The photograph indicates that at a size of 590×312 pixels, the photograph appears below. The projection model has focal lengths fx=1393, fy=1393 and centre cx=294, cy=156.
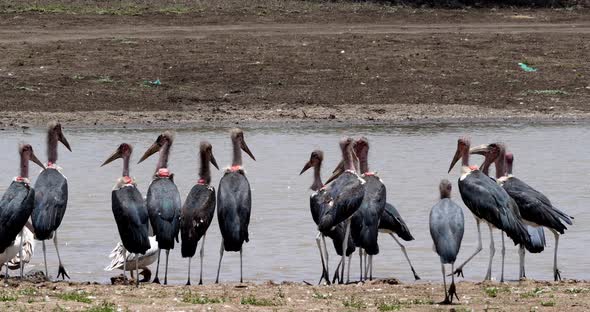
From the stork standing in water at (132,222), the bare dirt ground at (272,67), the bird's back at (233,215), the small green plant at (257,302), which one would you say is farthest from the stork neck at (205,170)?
the bare dirt ground at (272,67)

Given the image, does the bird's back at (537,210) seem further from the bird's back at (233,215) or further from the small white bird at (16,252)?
the small white bird at (16,252)

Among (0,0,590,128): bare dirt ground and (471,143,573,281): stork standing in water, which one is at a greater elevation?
(0,0,590,128): bare dirt ground

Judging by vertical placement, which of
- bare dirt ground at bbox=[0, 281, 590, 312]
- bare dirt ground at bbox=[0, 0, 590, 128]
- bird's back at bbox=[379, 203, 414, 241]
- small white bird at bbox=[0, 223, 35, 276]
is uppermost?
bare dirt ground at bbox=[0, 0, 590, 128]

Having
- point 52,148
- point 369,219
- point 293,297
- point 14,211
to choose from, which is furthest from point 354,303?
point 52,148

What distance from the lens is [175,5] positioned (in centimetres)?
2948

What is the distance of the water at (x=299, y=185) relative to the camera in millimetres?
12174

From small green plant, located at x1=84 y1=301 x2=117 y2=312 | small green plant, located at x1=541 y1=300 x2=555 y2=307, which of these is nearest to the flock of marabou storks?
small green plant, located at x1=541 y1=300 x2=555 y2=307

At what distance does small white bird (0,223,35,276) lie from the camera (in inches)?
432

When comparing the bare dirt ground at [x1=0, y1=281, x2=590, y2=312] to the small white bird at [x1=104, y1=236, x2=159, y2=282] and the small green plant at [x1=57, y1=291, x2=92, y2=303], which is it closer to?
the small green plant at [x1=57, y1=291, x2=92, y2=303]

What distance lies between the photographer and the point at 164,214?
34.9ft

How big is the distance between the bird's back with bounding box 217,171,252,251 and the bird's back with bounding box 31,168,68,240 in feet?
4.11

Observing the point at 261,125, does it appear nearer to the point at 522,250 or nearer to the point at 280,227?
the point at 280,227

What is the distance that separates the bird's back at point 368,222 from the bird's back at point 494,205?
686mm

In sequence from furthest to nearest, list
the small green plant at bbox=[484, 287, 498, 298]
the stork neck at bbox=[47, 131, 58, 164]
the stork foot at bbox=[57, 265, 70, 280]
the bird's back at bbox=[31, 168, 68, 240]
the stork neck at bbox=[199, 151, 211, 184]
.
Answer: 1. the stork neck at bbox=[47, 131, 58, 164]
2. the stork neck at bbox=[199, 151, 211, 184]
3. the stork foot at bbox=[57, 265, 70, 280]
4. the bird's back at bbox=[31, 168, 68, 240]
5. the small green plant at bbox=[484, 287, 498, 298]
